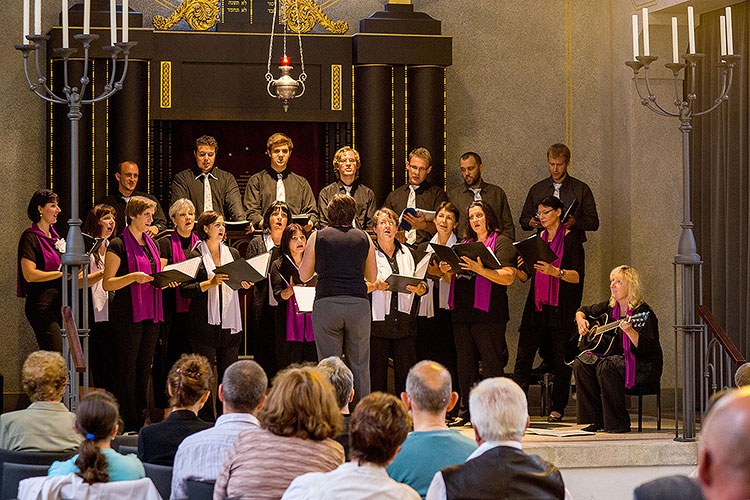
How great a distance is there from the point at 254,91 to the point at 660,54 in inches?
128

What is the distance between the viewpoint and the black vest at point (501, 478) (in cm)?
281

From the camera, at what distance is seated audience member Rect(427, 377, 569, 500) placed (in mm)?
2818

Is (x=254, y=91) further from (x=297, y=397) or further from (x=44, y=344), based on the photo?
(x=297, y=397)

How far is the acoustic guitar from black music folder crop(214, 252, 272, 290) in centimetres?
214

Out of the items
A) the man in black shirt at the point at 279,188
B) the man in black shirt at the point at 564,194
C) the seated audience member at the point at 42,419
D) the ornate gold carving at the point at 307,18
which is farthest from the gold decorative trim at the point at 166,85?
the seated audience member at the point at 42,419

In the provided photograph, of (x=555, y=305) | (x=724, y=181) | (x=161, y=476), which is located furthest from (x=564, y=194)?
(x=161, y=476)

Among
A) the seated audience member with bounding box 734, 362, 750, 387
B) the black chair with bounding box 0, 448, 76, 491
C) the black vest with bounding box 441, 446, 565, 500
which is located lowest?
the black chair with bounding box 0, 448, 76, 491

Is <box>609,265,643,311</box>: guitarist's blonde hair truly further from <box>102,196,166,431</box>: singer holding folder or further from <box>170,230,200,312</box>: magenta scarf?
<box>102,196,166,431</box>: singer holding folder

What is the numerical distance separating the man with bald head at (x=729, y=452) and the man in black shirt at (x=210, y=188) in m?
6.46

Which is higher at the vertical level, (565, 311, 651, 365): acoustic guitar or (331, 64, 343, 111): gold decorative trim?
(331, 64, 343, 111): gold decorative trim

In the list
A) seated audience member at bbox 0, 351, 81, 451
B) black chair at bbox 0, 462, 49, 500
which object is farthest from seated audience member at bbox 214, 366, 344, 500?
seated audience member at bbox 0, 351, 81, 451

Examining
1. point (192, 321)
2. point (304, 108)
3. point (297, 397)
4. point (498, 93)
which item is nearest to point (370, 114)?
point (304, 108)

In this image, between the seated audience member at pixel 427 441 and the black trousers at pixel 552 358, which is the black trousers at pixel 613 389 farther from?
the seated audience member at pixel 427 441

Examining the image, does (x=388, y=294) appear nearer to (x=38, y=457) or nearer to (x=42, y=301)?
(x=42, y=301)
